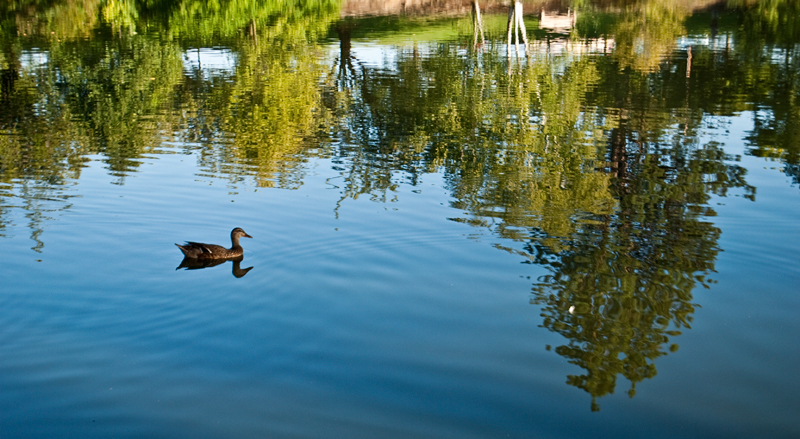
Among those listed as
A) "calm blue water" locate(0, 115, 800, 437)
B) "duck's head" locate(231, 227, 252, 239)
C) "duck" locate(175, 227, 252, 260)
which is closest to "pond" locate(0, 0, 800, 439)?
"calm blue water" locate(0, 115, 800, 437)

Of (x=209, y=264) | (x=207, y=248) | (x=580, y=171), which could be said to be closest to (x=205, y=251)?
(x=207, y=248)

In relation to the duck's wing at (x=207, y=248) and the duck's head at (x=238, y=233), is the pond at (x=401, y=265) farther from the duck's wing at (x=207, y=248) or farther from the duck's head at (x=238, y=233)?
the duck's head at (x=238, y=233)

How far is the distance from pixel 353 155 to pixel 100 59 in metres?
26.8

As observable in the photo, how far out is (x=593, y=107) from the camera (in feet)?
105

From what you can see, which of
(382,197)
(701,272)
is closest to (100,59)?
(382,197)

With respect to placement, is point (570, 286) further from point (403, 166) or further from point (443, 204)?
point (403, 166)

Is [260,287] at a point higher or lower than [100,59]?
lower

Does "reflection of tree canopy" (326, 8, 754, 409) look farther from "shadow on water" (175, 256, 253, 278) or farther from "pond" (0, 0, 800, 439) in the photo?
"shadow on water" (175, 256, 253, 278)

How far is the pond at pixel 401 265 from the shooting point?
9.05 meters

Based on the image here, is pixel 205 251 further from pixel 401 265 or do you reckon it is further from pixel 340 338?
pixel 340 338

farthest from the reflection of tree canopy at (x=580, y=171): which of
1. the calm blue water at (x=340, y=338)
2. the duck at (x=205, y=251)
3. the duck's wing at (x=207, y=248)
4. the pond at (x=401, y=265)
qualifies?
the duck's wing at (x=207, y=248)

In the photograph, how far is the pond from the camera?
29.7 feet

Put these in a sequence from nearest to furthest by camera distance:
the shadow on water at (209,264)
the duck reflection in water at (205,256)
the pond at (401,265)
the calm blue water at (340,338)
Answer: the calm blue water at (340,338) < the pond at (401,265) < the shadow on water at (209,264) < the duck reflection in water at (205,256)

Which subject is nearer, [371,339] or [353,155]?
[371,339]
